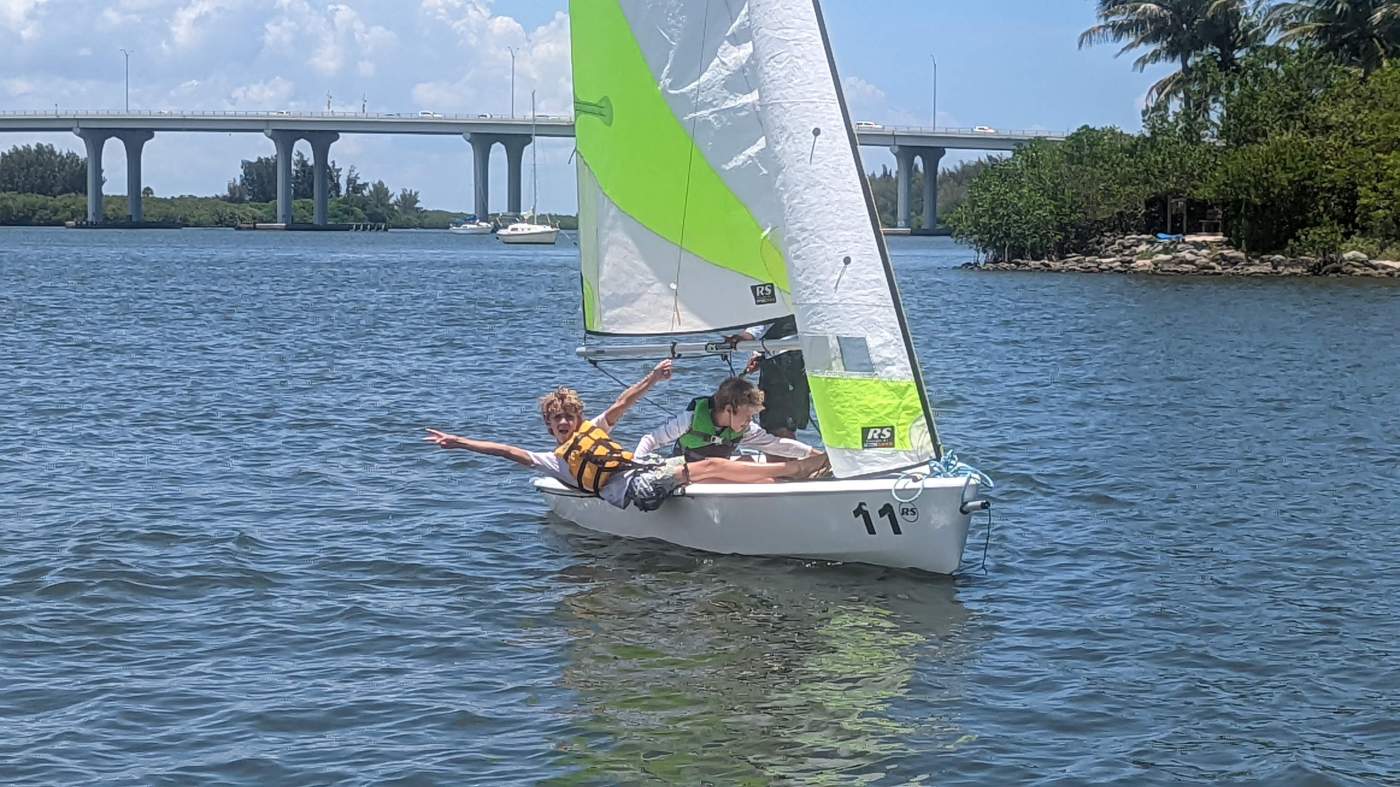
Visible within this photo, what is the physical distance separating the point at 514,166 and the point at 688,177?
4681 inches

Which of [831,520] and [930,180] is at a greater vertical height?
[930,180]

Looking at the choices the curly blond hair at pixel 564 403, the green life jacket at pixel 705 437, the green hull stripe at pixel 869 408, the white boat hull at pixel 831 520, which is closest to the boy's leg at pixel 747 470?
the white boat hull at pixel 831 520

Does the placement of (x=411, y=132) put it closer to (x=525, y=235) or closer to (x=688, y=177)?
(x=525, y=235)

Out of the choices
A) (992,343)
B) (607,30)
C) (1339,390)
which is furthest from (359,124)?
(607,30)

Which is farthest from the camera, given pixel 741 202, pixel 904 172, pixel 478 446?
pixel 904 172

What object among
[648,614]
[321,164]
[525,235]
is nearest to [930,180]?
[525,235]

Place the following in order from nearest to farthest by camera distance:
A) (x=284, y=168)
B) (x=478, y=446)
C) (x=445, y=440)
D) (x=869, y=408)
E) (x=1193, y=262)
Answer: (x=869, y=408) < (x=445, y=440) < (x=478, y=446) < (x=1193, y=262) < (x=284, y=168)

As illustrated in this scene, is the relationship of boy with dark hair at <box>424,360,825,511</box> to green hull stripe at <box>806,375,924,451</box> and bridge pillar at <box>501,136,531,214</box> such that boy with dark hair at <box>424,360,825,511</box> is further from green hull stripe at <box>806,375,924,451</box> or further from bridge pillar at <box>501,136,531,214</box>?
bridge pillar at <box>501,136,531,214</box>

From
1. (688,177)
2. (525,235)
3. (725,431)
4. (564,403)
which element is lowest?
(725,431)

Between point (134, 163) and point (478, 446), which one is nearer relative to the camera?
point (478, 446)

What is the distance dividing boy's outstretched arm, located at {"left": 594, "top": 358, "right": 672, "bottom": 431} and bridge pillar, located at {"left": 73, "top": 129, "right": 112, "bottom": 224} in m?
125

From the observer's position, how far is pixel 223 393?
24.5 m

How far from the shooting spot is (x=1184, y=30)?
7262cm

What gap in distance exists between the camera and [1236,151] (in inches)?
2398
